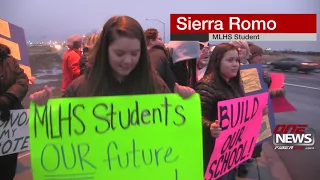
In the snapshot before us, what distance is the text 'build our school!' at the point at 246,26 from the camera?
3.87 meters

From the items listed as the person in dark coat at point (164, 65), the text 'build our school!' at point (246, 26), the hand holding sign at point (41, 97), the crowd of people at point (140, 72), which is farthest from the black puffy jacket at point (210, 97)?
the text 'build our school!' at point (246, 26)

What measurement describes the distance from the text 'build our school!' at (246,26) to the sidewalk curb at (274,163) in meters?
1.47

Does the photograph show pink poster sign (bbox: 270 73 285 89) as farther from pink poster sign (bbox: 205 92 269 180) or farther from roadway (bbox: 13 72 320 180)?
pink poster sign (bbox: 205 92 269 180)

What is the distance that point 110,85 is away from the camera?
1639 millimetres

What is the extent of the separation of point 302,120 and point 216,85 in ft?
11.2

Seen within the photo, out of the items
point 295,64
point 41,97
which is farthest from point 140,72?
point 295,64

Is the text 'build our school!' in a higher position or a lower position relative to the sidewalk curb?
higher

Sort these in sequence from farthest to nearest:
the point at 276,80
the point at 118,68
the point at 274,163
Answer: the point at 274,163
the point at 276,80
the point at 118,68

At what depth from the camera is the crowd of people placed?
1536 millimetres

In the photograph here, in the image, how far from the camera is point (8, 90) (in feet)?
9.16

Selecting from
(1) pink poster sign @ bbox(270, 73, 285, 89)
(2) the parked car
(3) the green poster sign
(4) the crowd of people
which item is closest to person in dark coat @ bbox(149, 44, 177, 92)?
(4) the crowd of people

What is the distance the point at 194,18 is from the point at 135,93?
7.88ft

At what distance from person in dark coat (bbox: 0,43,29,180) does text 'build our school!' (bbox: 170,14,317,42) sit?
62.7 inches

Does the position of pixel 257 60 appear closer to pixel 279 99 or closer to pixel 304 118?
pixel 279 99
